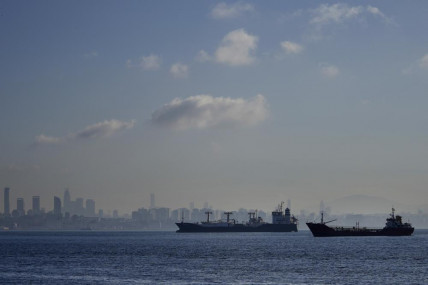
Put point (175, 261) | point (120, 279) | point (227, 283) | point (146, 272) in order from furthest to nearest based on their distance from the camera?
point (175, 261), point (146, 272), point (120, 279), point (227, 283)

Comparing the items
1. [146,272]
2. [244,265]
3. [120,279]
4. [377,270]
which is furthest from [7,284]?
[377,270]

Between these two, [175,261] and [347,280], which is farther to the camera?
[175,261]

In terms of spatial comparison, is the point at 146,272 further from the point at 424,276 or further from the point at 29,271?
the point at 424,276

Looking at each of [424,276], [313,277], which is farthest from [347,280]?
[424,276]

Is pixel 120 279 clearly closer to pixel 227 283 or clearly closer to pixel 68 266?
pixel 227 283

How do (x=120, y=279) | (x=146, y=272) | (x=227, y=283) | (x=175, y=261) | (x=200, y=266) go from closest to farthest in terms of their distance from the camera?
(x=227, y=283)
(x=120, y=279)
(x=146, y=272)
(x=200, y=266)
(x=175, y=261)

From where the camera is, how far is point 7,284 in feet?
271

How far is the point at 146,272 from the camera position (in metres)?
97.8

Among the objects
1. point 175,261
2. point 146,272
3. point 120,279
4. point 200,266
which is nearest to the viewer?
point 120,279

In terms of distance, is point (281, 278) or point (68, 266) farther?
point (68, 266)

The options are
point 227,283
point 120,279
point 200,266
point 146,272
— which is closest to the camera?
point 227,283

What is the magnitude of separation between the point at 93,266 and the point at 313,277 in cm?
4076

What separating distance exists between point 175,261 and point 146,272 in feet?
79.5

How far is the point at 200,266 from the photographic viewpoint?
355 feet
